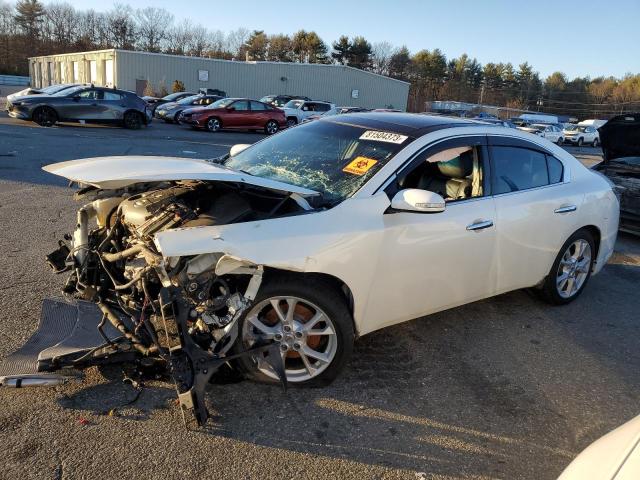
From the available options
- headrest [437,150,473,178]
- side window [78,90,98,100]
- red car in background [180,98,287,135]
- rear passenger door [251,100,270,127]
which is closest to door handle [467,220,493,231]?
headrest [437,150,473,178]

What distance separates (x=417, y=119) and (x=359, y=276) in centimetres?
162

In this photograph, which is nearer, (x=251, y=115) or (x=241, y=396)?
(x=241, y=396)

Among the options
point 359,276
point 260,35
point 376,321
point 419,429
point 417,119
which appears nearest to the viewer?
point 419,429

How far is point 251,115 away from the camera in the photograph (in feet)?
77.5

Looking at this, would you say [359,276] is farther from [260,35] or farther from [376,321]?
[260,35]

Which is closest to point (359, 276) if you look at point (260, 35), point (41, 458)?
point (41, 458)

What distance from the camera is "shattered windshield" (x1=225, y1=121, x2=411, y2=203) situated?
353cm

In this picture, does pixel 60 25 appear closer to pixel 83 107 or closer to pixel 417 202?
pixel 83 107

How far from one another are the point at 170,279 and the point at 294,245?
70 centimetres

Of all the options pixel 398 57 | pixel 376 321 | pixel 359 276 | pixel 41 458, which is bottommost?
pixel 41 458

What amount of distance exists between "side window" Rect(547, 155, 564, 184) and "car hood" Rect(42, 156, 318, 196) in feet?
7.87

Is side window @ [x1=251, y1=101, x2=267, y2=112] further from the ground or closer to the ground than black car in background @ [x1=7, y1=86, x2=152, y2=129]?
further from the ground

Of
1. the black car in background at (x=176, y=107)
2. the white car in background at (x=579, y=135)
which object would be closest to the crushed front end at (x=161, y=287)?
the black car in background at (x=176, y=107)

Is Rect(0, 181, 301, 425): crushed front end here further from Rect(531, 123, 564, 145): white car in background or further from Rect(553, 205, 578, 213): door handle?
Rect(531, 123, 564, 145): white car in background
